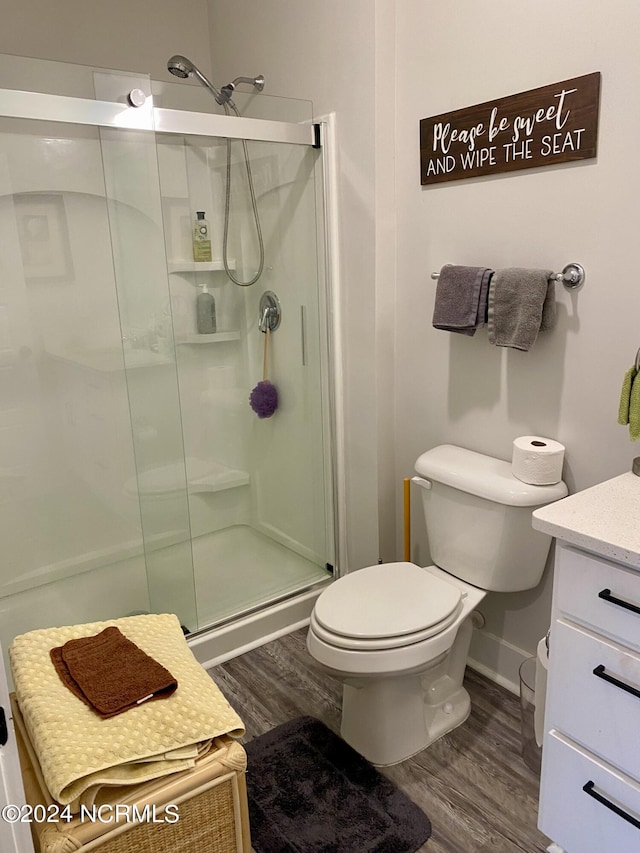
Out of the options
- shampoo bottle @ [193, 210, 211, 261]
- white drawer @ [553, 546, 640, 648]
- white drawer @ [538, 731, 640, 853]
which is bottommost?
white drawer @ [538, 731, 640, 853]

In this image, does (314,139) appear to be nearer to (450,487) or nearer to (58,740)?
(450,487)

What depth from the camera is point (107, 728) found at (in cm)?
126

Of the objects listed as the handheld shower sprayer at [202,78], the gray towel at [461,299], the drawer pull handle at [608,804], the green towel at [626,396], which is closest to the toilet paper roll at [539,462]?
the green towel at [626,396]

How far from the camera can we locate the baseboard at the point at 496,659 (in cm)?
217

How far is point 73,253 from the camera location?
8.44 ft

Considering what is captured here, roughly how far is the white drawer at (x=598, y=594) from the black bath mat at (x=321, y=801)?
763 mm

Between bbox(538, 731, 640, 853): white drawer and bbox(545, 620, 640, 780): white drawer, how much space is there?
1.4 inches

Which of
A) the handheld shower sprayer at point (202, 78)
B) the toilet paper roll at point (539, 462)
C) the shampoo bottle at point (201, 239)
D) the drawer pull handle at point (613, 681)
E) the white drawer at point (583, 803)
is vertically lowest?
the white drawer at point (583, 803)

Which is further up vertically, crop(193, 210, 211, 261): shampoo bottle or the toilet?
crop(193, 210, 211, 261): shampoo bottle

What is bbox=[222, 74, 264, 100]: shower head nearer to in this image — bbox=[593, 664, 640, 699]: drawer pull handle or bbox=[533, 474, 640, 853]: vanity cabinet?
bbox=[533, 474, 640, 853]: vanity cabinet

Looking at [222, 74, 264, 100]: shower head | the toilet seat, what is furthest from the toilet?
[222, 74, 264, 100]: shower head

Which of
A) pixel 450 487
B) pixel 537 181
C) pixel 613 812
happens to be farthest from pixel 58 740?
pixel 537 181

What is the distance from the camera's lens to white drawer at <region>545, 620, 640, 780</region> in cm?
127

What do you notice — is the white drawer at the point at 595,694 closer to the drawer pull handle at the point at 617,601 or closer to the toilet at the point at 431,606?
the drawer pull handle at the point at 617,601
